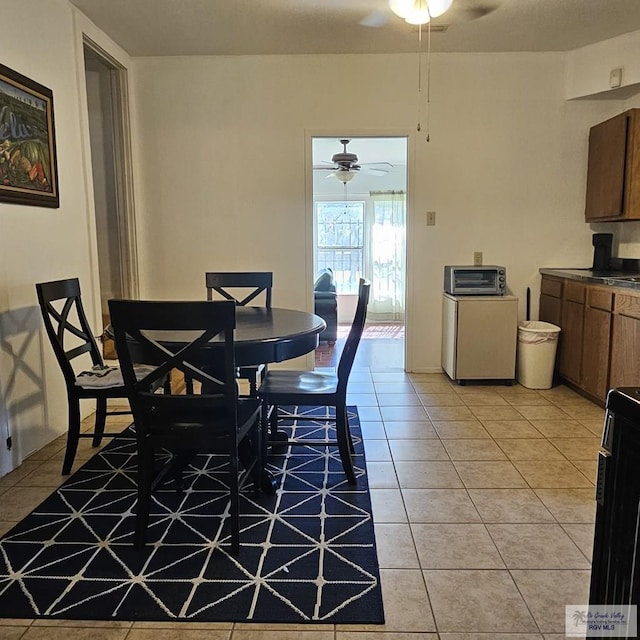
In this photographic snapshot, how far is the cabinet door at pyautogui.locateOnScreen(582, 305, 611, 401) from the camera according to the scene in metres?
3.52

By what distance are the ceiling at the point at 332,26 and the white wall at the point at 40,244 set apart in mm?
481

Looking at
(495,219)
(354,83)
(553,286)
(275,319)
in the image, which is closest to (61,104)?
(275,319)

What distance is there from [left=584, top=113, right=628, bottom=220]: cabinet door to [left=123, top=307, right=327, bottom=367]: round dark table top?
263 centimetres

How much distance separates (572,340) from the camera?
3.99 meters

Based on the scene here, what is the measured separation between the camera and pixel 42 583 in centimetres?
182

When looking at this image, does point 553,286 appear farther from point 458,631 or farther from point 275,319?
point 458,631

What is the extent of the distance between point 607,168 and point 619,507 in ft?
12.2

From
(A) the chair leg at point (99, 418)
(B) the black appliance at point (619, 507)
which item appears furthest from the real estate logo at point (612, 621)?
(A) the chair leg at point (99, 418)

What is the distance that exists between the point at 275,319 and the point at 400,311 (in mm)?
5594

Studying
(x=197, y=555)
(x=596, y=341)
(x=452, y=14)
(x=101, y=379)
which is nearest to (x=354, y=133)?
(x=452, y=14)

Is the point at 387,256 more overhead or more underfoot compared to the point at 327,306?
more overhead

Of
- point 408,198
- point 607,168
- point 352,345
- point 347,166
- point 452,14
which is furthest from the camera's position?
point 347,166

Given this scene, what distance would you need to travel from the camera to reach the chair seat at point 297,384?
100 inches

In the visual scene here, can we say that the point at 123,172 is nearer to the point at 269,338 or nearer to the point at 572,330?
the point at 269,338
